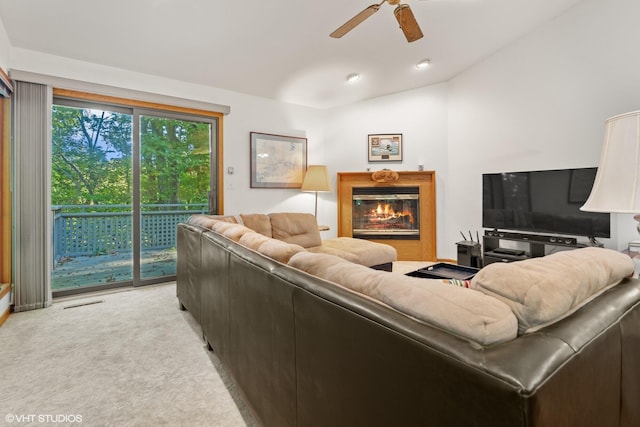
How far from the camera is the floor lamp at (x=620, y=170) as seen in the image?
1048 mm

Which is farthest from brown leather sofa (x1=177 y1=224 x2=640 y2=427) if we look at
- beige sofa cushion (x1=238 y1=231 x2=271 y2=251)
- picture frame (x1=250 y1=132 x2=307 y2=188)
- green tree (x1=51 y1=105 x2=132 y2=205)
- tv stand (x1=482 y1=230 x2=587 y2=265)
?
picture frame (x1=250 y1=132 x2=307 y2=188)

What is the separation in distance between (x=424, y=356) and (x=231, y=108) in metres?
4.04

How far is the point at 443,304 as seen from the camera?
0.65 metres

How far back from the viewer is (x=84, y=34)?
2.66 metres

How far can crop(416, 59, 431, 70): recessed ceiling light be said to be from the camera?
12.7 ft

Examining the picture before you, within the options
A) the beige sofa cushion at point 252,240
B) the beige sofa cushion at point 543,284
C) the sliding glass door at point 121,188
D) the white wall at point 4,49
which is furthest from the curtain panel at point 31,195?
the beige sofa cushion at point 543,284

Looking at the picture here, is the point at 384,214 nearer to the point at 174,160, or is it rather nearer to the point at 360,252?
the point at 360,252

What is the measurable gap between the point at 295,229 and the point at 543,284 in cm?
290

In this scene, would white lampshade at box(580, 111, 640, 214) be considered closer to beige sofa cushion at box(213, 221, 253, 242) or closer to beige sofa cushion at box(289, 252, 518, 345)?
beige sofa cushion at box(289, 252, 518, 345)

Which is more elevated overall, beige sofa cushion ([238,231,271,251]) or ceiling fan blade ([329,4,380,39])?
ceiling fan blade ([329,4,380,39])

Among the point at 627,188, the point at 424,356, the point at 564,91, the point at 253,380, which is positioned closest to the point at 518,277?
the point at 424,356

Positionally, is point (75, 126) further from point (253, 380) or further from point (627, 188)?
point (627, 188)

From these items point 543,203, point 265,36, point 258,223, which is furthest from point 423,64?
point 258,223

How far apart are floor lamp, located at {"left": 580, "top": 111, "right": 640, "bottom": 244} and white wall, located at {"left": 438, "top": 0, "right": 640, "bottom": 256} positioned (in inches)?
91.3
